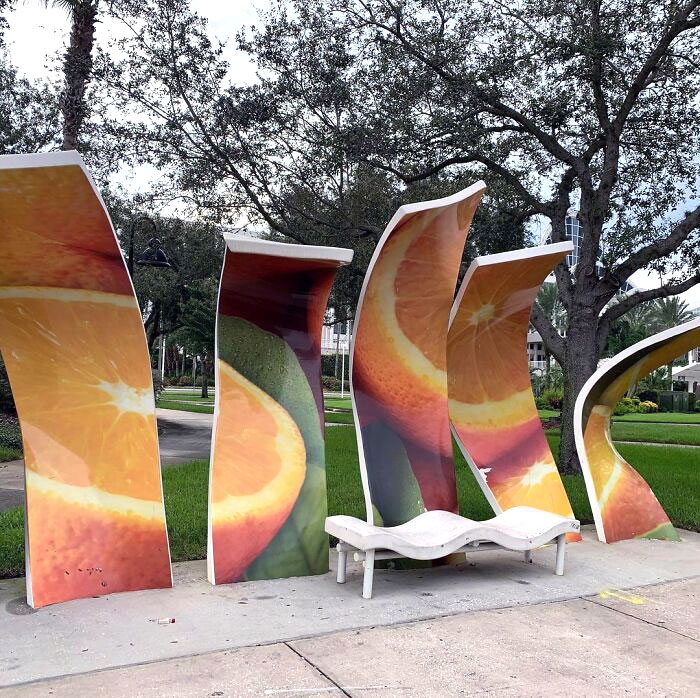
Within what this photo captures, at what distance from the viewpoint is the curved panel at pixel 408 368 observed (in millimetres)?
7035

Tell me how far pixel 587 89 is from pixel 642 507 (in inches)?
312

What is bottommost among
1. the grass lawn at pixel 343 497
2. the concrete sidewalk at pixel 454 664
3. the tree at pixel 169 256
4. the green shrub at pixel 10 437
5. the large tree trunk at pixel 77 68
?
the concrete sidewalk at pixel 454 664

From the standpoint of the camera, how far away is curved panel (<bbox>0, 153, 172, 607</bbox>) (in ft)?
18.1

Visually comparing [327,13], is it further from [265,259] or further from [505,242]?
[265,259]

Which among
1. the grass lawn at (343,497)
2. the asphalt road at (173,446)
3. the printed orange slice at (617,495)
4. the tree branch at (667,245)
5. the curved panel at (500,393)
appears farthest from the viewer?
the tree branch at (667,245)

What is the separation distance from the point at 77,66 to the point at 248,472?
33.9 feet

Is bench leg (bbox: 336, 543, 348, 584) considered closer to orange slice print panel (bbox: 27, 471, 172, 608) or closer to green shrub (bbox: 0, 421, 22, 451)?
orange slice print panel (bbox: 27, 471, 172, 608)

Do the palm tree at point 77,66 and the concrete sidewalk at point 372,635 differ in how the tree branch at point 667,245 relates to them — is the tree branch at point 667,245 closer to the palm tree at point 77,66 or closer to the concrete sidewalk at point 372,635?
the concrete sidewalk at point 372,635

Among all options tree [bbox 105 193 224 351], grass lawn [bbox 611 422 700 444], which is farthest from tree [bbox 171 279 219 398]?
grass lawn [bbox 611 422 700 444]

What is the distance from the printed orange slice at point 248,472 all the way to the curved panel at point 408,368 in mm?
798

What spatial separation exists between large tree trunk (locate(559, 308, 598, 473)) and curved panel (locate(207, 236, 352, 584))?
7574mm

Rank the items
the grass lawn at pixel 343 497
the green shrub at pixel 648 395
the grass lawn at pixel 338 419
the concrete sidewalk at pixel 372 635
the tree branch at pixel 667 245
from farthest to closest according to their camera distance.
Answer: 1. the green shrub at pixel 648 395
2. the grass lawn at pixel 338 419
3. the tree branch at pixel 667 245
4. the grass lawn at pixel 343 497
5. the concrete sidewalk at pixel 372 635

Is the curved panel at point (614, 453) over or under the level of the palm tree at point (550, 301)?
under

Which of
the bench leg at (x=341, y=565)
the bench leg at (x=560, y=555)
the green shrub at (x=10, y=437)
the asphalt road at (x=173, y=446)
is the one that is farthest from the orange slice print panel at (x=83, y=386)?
the green shrub at (x=10, y=437)
